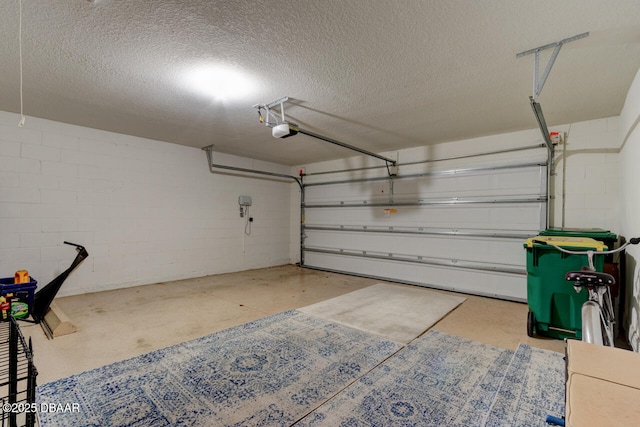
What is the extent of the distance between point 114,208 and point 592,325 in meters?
5.60

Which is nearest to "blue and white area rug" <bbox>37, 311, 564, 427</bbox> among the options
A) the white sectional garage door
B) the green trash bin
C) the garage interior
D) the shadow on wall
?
the garage interior

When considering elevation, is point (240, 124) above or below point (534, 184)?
above

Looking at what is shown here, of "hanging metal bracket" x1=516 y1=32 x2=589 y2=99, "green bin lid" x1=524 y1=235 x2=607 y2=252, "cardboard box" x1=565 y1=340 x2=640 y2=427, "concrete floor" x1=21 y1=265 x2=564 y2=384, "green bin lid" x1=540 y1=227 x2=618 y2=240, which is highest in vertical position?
"hanging metal bracket" x1=516 y1=32 x2=589 y2=99

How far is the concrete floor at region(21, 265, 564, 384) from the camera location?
8.33 feet

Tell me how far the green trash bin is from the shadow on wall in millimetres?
288

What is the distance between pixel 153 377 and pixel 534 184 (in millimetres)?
4952

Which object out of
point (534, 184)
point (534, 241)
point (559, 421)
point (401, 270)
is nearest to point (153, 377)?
point (559, 421)

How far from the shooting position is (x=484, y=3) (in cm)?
177

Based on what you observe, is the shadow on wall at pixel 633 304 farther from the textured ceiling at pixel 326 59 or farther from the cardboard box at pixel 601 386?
the cardboard box at pixel 601 386

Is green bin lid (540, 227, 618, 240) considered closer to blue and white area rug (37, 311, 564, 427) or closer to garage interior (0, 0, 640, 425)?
garage interior (0, 0, 640, 425)

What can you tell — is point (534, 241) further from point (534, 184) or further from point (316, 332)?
point (316, 332)

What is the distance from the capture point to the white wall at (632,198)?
2457 millimetres

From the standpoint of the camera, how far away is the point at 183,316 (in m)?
3.42

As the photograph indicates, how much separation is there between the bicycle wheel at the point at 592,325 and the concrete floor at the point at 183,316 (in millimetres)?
1162
